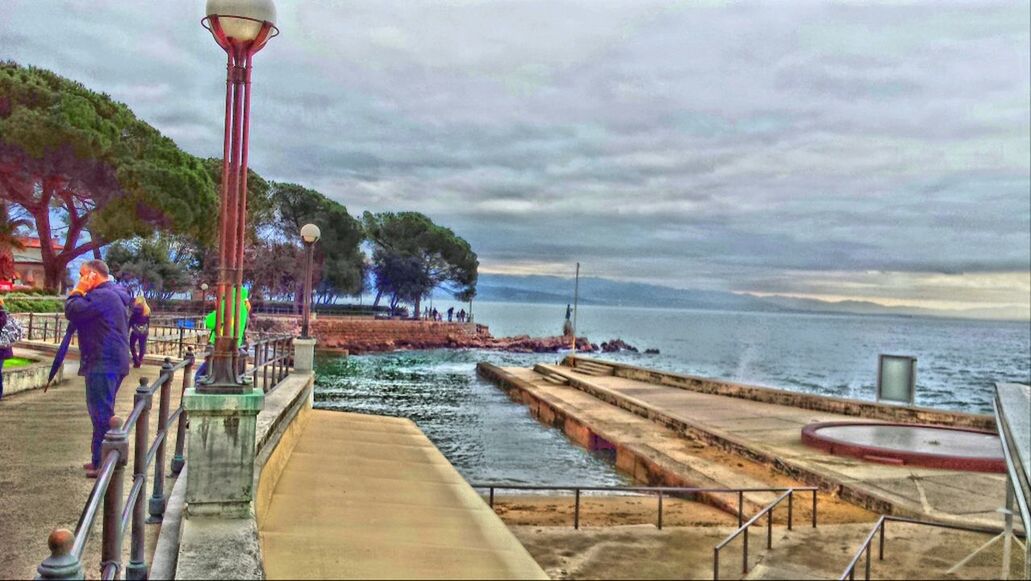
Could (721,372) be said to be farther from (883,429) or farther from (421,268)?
(883,429)

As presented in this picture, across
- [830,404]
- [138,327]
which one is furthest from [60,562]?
[830,404]

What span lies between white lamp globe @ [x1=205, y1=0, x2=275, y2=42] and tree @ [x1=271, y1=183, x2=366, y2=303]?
6591 centimetres

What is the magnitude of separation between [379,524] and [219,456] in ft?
4.87

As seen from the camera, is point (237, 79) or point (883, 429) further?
point (883, 429)

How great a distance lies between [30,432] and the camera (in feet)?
28.0

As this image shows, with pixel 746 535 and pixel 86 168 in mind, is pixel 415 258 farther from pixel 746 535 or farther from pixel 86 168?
pixel 746 535

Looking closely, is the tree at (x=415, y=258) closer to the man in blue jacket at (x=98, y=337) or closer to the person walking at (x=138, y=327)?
the person walking at (x=138, y=327)

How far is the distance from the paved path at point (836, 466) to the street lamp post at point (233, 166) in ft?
29.6

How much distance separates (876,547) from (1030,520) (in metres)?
6.44

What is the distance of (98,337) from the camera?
615cm

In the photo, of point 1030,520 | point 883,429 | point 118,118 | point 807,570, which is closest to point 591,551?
point 807,570

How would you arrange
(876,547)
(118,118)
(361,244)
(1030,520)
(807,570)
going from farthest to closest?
1. (361,244)
2. (118,118)
3. (876,547)
4. (807,570)
5. (1030,520)

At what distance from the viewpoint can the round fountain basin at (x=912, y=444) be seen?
500 inches

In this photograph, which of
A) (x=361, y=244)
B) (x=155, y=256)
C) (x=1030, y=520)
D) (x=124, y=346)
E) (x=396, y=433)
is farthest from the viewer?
(x=361, y=244)
